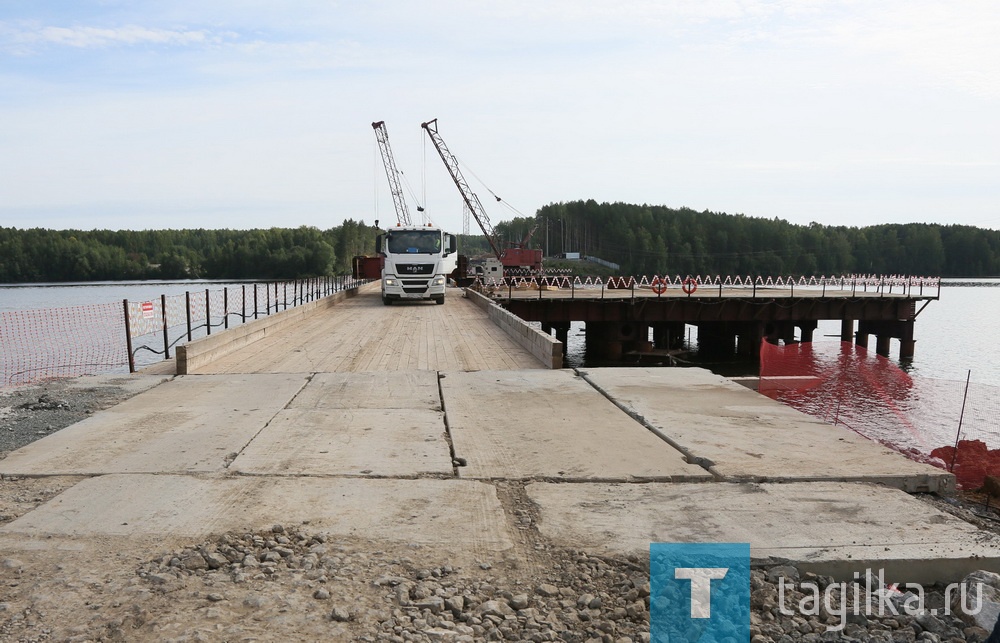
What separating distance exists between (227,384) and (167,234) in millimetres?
169843

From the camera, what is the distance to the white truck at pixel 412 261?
27.5 m

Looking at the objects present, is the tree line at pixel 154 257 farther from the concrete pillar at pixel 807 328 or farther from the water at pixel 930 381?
the concrete pillar at pixel 807 328

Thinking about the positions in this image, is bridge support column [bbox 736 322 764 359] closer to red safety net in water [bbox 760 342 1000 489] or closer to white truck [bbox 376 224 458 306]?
white truck [bbox 376 224 458 306]

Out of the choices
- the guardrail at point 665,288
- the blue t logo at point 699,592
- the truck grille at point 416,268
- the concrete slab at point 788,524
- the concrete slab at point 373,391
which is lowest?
the blue t logo at point 699,592

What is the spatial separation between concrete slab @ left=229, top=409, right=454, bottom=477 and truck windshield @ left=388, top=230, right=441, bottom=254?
19.9m

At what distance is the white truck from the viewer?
1085 inches

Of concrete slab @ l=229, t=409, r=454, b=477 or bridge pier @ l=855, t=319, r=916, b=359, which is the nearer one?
concrete slab @ l=229, t=409, r=454, b=477

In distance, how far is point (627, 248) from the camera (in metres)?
141

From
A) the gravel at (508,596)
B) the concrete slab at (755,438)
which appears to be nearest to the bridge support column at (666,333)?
the concrete slab at (755,438)

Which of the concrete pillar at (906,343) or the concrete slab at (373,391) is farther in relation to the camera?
the concrete pillar at (906,343)

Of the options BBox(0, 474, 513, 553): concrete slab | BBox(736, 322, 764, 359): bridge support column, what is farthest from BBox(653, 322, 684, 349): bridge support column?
BBox(0, 474, 513, 553): concrete slab

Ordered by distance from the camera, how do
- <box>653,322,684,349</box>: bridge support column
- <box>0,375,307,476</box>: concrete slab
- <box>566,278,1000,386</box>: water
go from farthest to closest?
<box>653,322,684,349</box>: bridge support column, <box>566,278,1000,386</box>: water, <box>0,375,307,476</box>: concrete slab

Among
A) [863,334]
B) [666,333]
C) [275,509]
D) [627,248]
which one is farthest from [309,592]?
[627,248]

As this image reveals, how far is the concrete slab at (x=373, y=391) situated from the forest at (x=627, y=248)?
106033 mm
